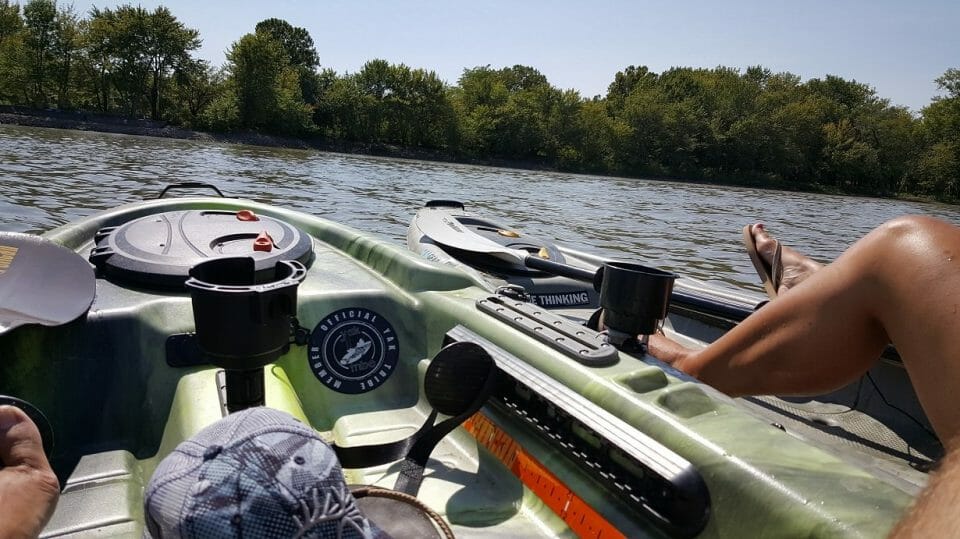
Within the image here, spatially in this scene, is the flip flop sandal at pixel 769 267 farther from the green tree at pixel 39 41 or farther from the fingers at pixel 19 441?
the green tree at pixel 39 41

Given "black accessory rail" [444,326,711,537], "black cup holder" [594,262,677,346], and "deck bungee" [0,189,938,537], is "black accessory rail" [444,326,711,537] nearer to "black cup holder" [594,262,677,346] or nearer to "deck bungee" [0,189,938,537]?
"deck bungee" [0,189,938,537]

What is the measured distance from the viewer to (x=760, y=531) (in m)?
1.26

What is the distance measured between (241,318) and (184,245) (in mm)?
1552

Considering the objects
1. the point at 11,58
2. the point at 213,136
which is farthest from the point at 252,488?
the point at 11,58

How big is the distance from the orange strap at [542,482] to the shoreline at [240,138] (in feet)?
148

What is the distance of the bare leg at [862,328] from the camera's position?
1.42 meters

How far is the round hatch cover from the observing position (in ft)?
7.59

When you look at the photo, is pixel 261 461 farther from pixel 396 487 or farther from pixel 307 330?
pixel 307 330

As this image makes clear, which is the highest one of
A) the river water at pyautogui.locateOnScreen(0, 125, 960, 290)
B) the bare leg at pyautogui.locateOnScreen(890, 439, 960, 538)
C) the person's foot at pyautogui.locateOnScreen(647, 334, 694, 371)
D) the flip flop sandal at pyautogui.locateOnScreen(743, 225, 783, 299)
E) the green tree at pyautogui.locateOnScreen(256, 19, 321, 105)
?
the green tree at pyautogui.locateOnScreen(256, 19, 321, 105)

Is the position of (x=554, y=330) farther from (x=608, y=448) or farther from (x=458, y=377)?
(x=608, y=448)

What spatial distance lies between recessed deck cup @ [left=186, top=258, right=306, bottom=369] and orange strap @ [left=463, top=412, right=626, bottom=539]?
0.83 m

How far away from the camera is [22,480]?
1267mm

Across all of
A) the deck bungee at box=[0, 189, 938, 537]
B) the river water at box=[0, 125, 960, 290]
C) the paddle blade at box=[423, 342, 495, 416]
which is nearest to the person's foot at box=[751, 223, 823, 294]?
the deck bungee at box=[0, 189, 938, 537]

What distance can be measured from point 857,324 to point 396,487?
1318mm
